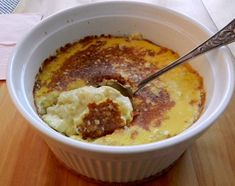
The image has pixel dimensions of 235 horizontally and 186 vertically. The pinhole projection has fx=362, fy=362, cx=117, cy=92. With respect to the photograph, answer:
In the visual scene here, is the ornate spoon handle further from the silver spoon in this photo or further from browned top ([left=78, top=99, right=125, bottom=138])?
browned top ([left=78, top=99, right=125, bottom=138])

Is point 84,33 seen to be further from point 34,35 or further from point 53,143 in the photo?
point 53,143

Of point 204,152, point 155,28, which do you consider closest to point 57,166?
point 204,152

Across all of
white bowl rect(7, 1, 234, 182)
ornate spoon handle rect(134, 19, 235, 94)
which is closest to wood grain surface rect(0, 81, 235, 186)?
white bowl rect(7, 1, 234, 182)

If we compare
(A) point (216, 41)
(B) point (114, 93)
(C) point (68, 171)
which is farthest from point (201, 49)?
(C) point (68, 171)

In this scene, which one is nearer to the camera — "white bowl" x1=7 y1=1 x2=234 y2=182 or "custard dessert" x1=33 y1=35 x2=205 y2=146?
"white bowl" x1=7 y1=1 x2=234 y2=182

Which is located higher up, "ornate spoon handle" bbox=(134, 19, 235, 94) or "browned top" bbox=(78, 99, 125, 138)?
"browned top" bbox=(78, 99, 125, 138)

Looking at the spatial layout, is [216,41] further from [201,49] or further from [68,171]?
[68,171]

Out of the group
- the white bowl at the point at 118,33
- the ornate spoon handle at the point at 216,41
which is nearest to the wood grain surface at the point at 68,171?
the white bowl at the point at 118,33
